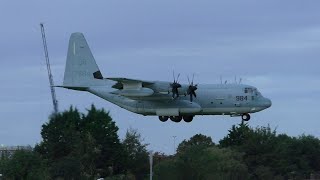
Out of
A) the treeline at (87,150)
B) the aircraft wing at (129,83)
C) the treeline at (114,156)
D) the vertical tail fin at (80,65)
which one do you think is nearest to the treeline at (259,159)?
the treeline at (114,156)

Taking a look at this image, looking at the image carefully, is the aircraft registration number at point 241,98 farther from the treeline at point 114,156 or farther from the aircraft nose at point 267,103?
the treeline at point 114,156

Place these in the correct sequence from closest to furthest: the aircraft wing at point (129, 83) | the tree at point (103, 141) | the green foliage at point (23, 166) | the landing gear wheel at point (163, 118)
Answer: the aircraft wing at point (129, 83)
the landing gear wheel at point (163, 118)
the green foliage at point (23, 166)
the tree at point (103, 141)

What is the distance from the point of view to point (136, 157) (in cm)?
19225

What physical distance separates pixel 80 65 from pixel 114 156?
54289mm

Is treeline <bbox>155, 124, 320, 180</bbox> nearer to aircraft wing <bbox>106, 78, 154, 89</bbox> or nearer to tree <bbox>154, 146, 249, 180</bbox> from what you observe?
tree <bbox>154, 146, 249, 180</bbox>

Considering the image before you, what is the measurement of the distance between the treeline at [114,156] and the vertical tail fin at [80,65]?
1047 inches

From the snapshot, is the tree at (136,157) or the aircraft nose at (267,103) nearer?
the aircraft nose at (267,103)

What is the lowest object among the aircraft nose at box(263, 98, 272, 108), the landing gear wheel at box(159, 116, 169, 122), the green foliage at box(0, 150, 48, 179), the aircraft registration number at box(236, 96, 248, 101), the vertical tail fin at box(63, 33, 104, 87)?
the green foliage at box(0, 150, 48, 179)

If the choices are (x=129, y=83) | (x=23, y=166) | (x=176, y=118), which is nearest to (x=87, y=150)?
(x=23, y=166)

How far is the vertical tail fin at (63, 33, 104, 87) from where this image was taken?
13112cm

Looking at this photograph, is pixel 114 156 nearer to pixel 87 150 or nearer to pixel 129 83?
pixel 87 150

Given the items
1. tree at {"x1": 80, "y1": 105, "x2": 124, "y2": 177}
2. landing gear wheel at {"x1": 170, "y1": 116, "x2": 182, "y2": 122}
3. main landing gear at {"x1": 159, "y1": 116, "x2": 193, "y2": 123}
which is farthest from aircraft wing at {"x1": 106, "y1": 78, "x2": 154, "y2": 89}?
tree at {"x1": 80, "y1": 105, "x2": 124, "y2": 177}

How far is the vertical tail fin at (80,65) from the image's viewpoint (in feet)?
430

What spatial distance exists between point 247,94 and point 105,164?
6809 centimetres
